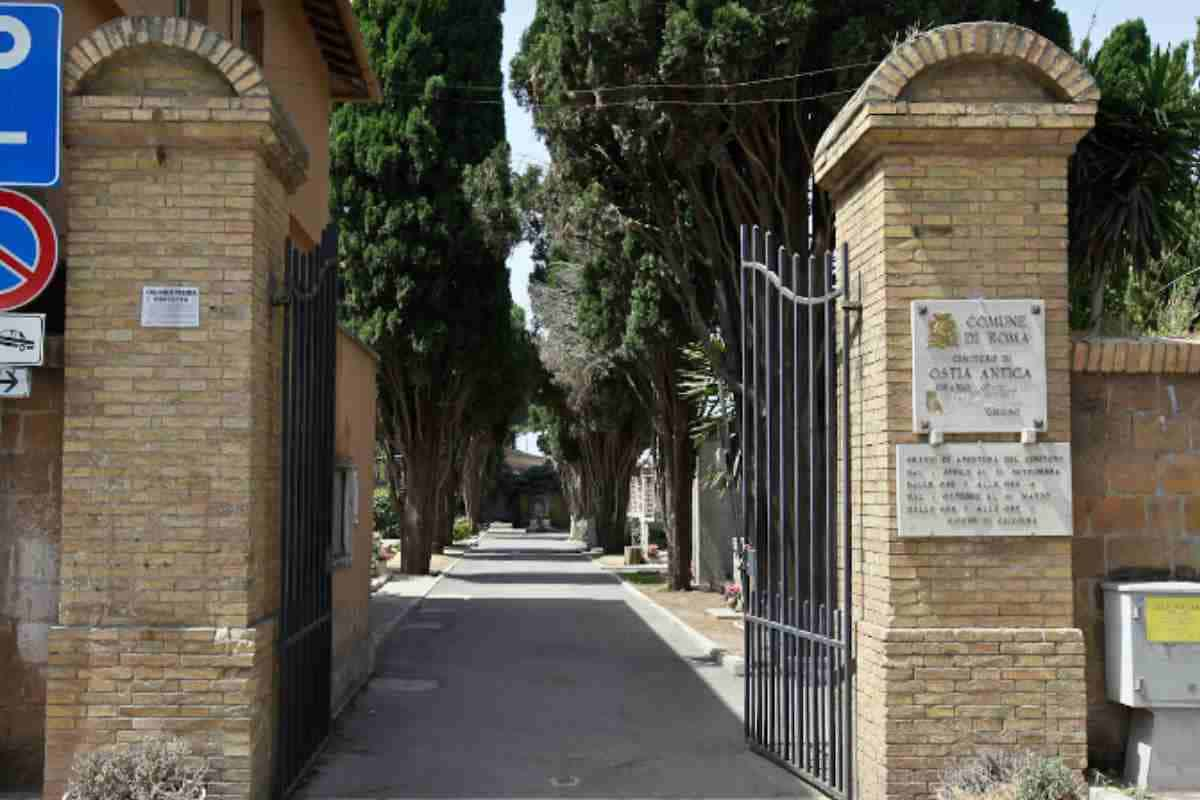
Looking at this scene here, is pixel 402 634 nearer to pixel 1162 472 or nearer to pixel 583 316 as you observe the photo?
pixel 583 316

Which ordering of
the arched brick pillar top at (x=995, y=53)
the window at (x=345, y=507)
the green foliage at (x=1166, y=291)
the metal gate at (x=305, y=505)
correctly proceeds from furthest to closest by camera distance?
the window at (x=345, y=507) → the green foliage at (x=1166, y=291) → the metal gate at (x=305, y=505) → the arched brick pillar top at (x=995, y=53)

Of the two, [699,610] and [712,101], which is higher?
[712,101]

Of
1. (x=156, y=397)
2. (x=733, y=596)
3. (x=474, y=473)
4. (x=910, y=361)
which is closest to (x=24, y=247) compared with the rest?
(x=156, y=397)

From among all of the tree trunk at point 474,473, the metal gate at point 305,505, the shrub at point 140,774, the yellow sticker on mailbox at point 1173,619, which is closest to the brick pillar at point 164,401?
the shrub at point 140,774

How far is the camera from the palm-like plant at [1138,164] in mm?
13320

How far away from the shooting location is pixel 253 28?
14344 millimetres

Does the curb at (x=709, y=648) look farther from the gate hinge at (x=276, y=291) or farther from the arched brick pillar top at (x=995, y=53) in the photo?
the arched brick pillar top at (x=995, y=53)

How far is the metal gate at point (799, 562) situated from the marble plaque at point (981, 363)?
63cm

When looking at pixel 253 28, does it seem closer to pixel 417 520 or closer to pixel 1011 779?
pixel 1011 779

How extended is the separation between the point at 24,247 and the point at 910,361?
5.05m

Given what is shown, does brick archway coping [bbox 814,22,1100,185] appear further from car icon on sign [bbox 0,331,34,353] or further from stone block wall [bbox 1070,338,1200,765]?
car icon on sign [bbox 0,331,34,353]

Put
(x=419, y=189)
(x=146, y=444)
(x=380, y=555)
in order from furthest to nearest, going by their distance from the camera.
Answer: (x=380, y=555) < (x=419, y=189) < (x=146, y=444)

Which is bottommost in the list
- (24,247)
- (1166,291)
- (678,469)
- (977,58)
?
(678,469)

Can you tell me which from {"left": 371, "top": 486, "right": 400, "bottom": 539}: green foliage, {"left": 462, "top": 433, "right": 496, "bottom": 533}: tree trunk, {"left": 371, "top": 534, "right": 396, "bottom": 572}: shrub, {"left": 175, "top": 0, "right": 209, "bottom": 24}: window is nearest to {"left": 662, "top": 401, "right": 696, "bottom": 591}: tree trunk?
{"left": 371, "top": 534, "right": 396, "bottom": 572}: shrub
